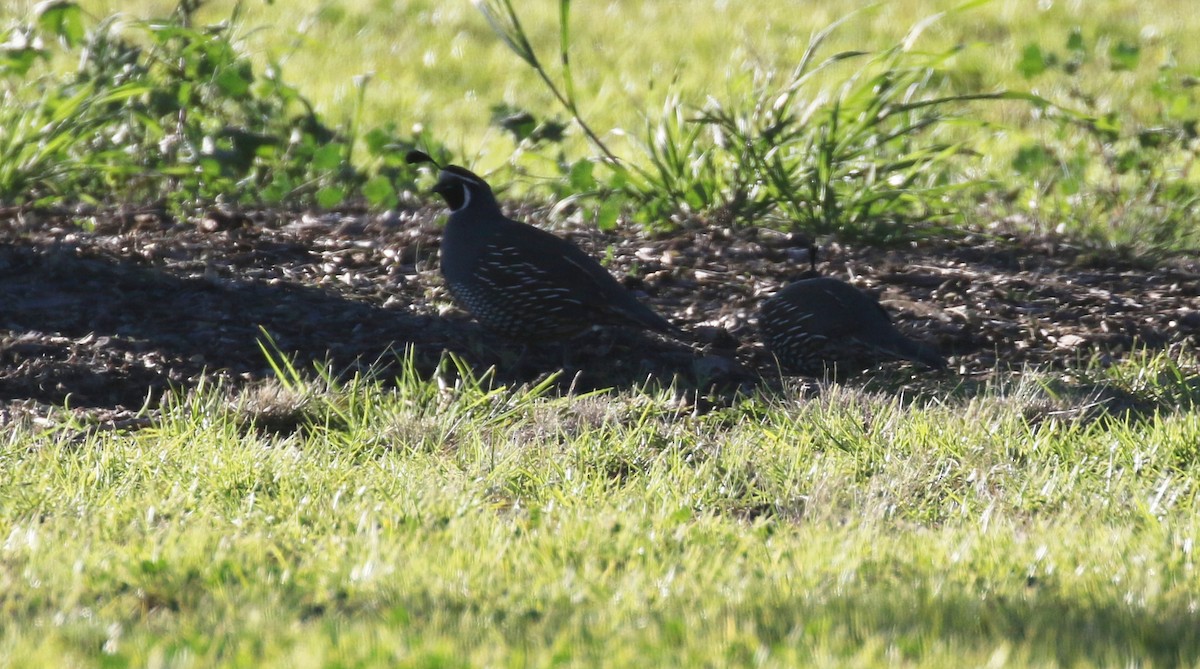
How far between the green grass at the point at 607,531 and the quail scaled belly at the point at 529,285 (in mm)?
462

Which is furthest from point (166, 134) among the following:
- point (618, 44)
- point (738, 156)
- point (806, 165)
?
point (618, 44)

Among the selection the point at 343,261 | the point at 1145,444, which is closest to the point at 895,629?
the point at 1145,444

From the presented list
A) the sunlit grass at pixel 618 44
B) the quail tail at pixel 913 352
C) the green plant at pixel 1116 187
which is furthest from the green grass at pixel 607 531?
the sunlit grass at pixel 618 44

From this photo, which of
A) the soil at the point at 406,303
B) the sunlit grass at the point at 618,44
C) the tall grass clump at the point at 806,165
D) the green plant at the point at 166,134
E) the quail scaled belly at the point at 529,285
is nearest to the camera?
the soil at the point at 406,303

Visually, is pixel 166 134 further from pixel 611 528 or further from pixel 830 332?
pixel 611 528

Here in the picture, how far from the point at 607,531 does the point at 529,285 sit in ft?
6.80

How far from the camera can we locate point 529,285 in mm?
6195

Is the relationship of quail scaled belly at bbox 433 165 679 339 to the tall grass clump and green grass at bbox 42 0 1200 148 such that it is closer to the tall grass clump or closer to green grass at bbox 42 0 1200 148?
the tall grass clump

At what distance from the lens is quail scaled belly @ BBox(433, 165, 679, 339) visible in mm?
6184

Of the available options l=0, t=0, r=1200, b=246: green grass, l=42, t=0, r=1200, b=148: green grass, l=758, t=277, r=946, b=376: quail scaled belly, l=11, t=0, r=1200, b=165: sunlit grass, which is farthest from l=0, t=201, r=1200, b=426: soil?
l=42, t=0, r=1200, b=148: green grass

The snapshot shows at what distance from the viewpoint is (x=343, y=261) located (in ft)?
23.7

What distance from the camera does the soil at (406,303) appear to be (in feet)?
19.6

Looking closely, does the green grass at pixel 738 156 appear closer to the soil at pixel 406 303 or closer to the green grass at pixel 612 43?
the soil at pixel 406 303

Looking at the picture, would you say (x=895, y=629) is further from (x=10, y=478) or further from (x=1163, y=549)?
(x=10, y=478)
